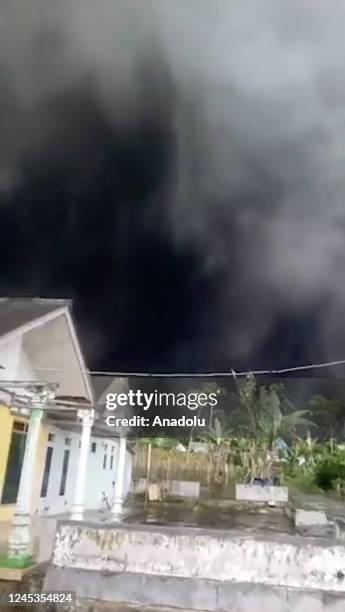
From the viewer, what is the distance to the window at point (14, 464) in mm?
9961

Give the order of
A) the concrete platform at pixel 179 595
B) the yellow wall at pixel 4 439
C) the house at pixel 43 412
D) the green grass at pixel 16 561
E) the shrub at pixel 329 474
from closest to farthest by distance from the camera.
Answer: the concrete platform at pixel 179 595
the green grass at pixel 16 561
the house at pixel 43 412
the yellow wall at pixel 4 439
the shrub at pixel 329 474

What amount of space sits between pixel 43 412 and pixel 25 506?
1353 mm

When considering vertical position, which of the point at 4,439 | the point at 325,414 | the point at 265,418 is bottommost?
the point at 4,439

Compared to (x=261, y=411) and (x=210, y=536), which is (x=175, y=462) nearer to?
(x=261, y=411)

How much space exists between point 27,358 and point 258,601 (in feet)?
23.4

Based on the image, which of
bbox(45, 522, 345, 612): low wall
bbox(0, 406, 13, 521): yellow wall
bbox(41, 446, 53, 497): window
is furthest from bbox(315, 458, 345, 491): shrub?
bbox(45, 522, 345, 612): low wall

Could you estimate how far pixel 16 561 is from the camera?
629 cm

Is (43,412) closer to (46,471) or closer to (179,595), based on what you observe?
(179,595)

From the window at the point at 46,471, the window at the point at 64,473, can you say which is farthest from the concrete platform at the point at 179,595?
the window at the point at 64,473

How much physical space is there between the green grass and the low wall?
1.04 m

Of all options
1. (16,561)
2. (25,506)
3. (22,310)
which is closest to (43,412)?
(25,506)

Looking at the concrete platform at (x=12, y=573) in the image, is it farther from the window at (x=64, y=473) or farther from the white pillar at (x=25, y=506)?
the window at (x=64, y=473)

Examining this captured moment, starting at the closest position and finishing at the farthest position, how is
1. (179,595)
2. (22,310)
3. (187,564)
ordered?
(179,595)
(187,564)
(22,310)

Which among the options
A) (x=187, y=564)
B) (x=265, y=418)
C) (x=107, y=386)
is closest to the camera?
(x=187, y=564)
